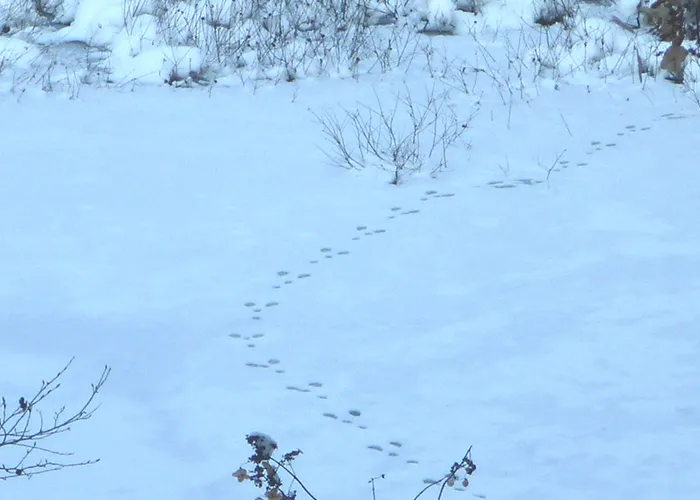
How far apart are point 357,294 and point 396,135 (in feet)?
6.38

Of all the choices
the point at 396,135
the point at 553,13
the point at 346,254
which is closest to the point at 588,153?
the point at 396,135

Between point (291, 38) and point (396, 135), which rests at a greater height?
point (291, 38)

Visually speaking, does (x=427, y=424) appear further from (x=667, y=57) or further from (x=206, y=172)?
(x=206, y=172)

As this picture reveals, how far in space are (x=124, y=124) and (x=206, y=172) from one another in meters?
0.99

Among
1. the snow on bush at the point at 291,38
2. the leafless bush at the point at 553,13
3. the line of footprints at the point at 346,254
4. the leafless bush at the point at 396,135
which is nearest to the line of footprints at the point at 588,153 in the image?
the line of footprints at the point at 346,254

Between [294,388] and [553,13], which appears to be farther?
[553,13]

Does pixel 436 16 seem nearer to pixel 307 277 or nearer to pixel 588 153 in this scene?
pixel 588 153

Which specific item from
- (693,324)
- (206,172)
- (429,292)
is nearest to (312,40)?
(206,172)

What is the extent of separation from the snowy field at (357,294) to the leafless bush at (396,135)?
0.25 ft

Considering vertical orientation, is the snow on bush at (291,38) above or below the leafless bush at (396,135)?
above

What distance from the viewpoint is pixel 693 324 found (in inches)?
143

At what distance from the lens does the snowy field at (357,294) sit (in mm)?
2957

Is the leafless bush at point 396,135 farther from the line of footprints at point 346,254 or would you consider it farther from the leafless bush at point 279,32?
the leafless bush at point 279,32

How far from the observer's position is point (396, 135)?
577 cm
